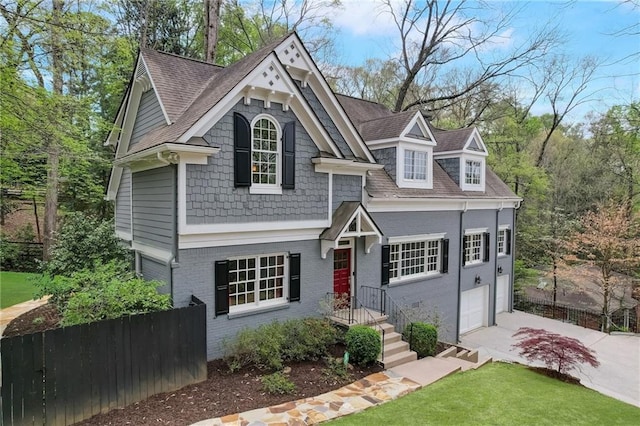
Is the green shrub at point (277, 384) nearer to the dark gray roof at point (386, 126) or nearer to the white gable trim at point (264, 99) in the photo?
the white gable trim at point (264, 99)

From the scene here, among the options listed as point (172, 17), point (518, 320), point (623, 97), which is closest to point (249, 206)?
point (518, 320)

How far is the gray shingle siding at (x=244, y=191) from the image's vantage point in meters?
8.79

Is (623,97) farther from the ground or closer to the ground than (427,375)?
farther from the ground

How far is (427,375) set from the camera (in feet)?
31.0

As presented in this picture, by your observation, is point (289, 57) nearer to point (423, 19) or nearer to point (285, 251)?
point (285, 251)

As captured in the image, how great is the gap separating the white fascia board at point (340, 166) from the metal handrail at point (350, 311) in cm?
378

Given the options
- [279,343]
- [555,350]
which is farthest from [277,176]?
[555,350]

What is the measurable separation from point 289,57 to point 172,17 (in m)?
15.6

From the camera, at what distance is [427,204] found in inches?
565

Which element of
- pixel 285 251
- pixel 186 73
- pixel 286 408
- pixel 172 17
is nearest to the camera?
pixel 286 408

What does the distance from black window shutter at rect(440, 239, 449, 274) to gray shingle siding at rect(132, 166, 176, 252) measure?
1065cm

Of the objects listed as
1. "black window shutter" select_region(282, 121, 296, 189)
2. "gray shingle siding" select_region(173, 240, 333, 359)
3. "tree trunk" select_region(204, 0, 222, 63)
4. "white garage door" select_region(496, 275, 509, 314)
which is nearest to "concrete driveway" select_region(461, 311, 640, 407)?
"white garage door" select_region(496, 275, 509, 314)

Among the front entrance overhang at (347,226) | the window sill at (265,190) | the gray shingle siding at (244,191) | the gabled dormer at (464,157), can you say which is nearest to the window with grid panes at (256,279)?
the gray shingle siding at (244,191)

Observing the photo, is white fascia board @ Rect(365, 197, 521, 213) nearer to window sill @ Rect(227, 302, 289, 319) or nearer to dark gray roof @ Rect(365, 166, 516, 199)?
dark gray roof @ Rect(365, 166, 516, 199)
